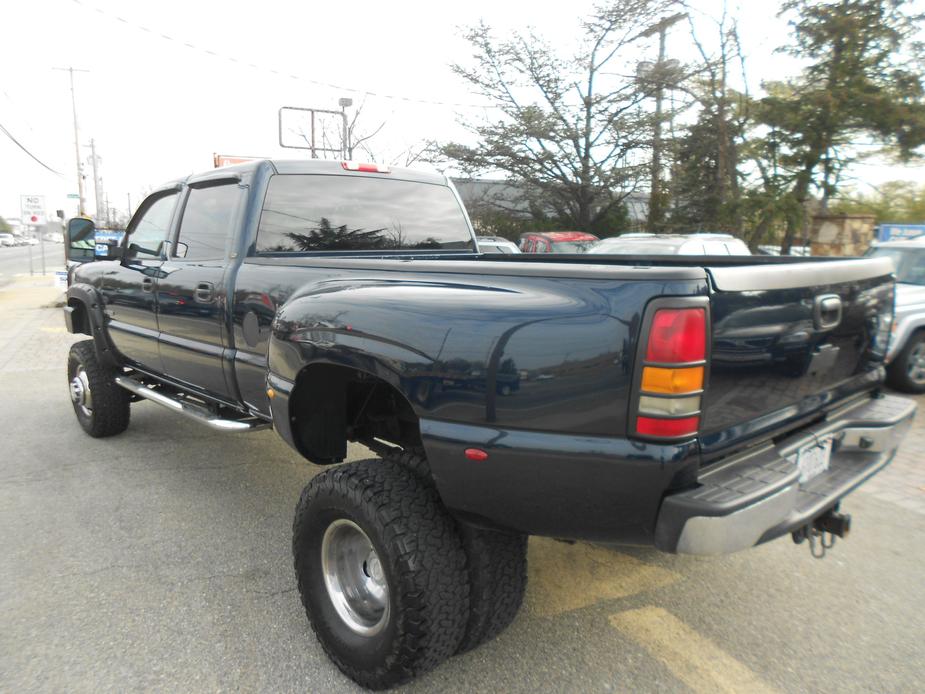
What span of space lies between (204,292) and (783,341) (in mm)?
2831

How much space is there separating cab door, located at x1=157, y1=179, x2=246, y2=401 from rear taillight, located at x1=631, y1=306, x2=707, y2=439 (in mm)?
2368

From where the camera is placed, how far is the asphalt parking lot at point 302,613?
2418 mm

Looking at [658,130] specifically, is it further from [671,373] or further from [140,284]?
[671,373]

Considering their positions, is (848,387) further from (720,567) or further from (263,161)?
(263,161)

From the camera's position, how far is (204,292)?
11.6 ft

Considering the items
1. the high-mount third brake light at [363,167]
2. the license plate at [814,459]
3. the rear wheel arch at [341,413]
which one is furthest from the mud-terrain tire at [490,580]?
the high-mount third brake light at [363,167]

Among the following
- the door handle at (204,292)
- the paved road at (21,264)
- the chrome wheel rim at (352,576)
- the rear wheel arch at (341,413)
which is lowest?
the paved road at (21,264)

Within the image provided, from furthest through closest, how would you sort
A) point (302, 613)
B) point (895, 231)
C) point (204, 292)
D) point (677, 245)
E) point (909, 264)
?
point (895, 231) < point (677, 245) < point (909, 264) < point (204, 292) < point (302, 613)

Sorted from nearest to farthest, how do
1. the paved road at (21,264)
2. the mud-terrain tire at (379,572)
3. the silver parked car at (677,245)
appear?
the mud-terrain tire at (379,572)
the silver parked car at (677,245)
the paved road at (21,264)

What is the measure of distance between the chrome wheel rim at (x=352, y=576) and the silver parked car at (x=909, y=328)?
5894 millimetres

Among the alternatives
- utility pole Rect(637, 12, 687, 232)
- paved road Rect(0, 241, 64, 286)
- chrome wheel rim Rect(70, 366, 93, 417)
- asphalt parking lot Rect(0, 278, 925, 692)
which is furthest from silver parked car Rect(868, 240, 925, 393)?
paved road Rect(0, 241, 64, 286)

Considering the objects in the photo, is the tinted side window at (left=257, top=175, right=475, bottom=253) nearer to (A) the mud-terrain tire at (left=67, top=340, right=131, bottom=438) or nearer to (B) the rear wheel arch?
(B) the rear wheel arch

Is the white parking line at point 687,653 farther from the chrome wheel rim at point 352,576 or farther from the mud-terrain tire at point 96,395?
the mud-terrain tire at point 96,395

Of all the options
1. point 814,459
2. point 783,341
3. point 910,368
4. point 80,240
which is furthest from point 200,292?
point 910,368
